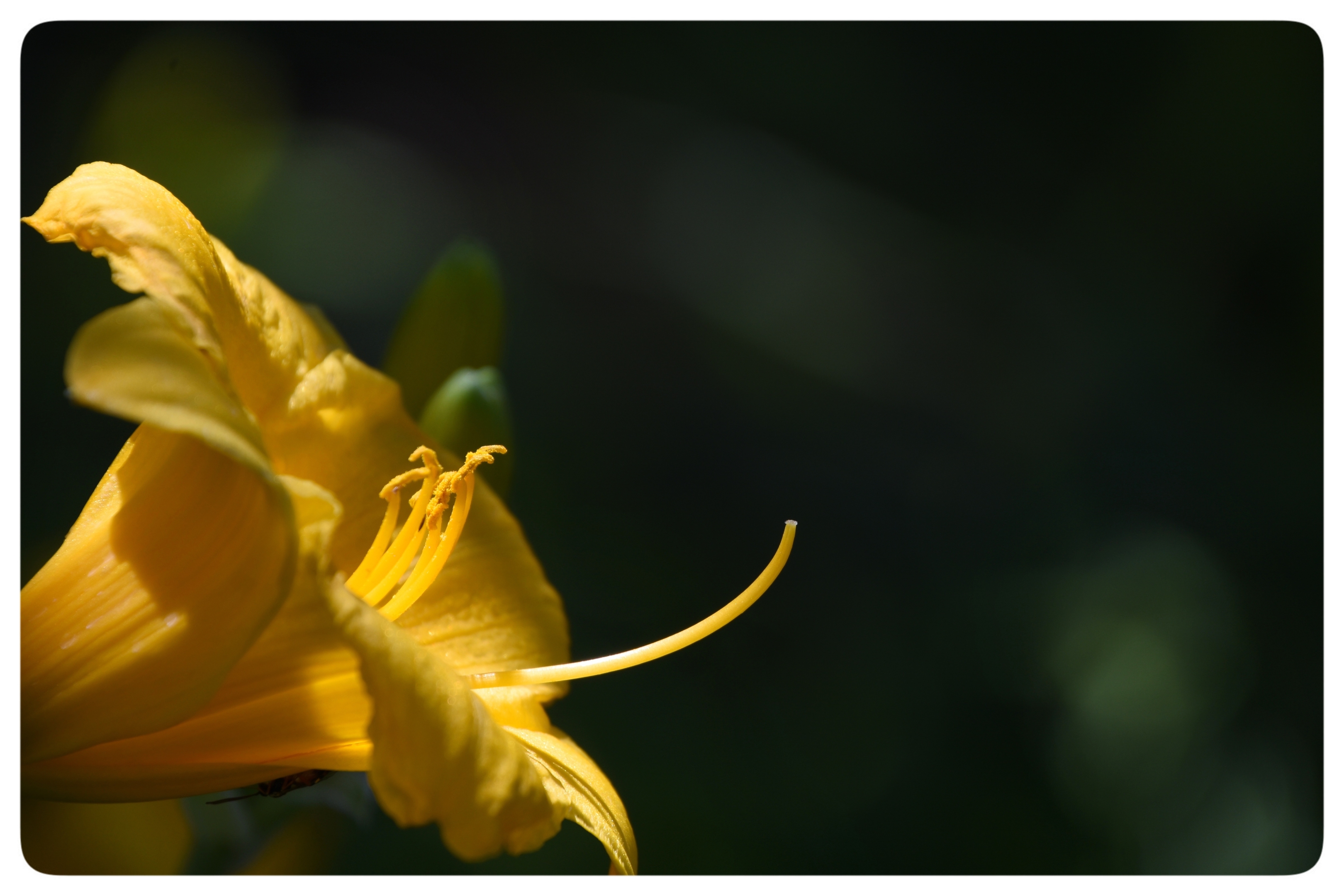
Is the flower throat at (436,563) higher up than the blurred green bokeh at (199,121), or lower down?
lower down

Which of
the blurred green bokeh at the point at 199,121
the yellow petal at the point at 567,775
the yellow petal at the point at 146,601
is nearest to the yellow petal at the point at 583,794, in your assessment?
the yellow petal at the point at 567,775

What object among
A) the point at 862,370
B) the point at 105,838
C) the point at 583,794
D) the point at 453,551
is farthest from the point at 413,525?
the point at 862,370

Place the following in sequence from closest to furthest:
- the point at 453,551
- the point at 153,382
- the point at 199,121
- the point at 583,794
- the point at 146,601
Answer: the point at 153,382
the point at 146,601
the point at 583,794
the point at 453,551
the point at 199,121

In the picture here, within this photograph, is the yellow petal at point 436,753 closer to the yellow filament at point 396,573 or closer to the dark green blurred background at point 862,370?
the yellow filament at point 396,573

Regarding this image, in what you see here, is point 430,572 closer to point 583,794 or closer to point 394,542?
point 394,542

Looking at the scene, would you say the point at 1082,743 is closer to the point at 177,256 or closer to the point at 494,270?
the point at 494,270

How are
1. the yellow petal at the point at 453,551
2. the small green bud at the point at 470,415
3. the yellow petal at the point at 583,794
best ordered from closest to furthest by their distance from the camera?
the yellow petal at the point at 583,794, the yellow petal at the point at 453,551, the small green bud at the point at 470,415
